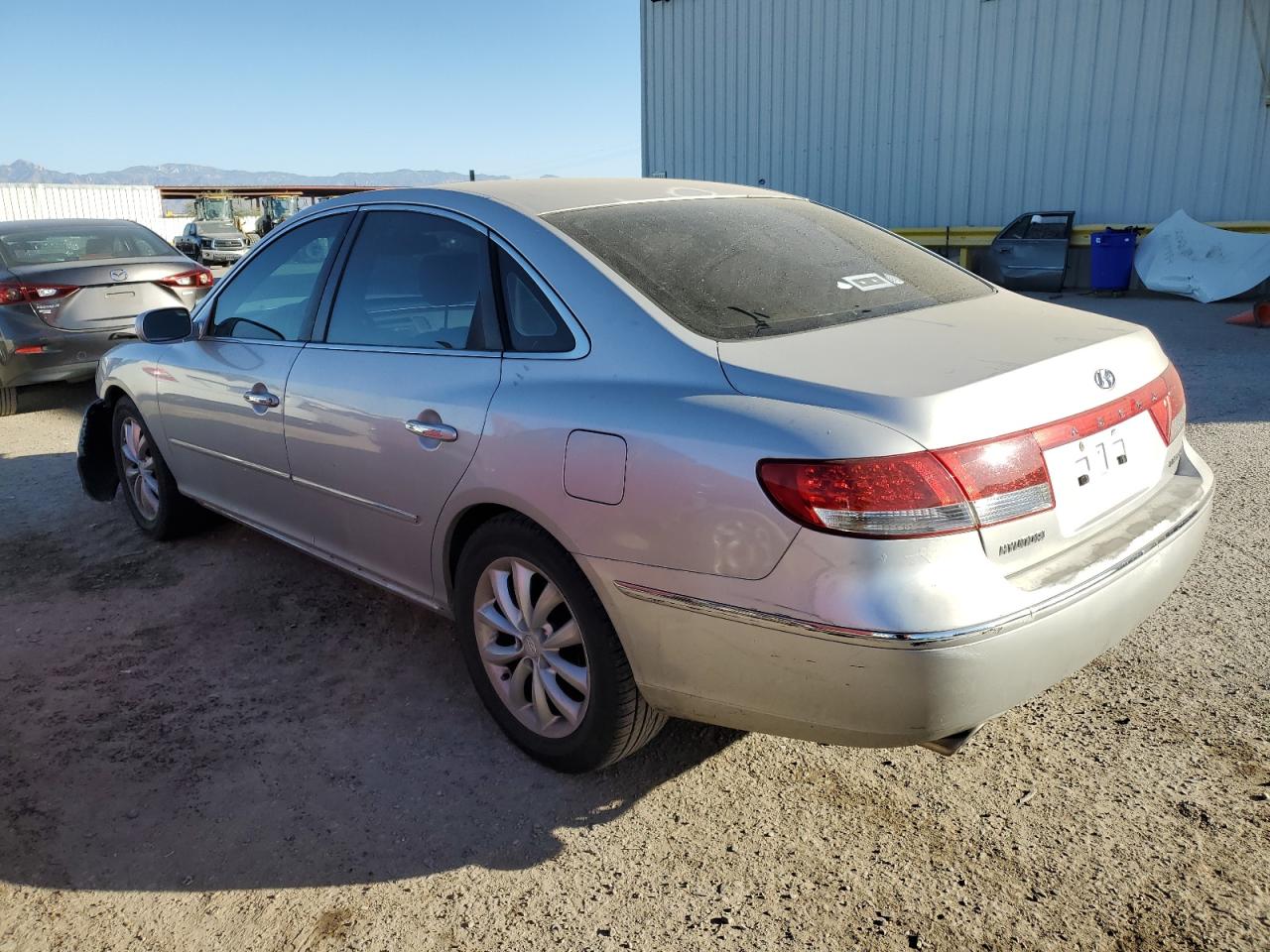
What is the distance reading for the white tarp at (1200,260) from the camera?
12391 millimetres

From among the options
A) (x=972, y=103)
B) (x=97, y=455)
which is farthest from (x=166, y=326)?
(x=972, y=103)

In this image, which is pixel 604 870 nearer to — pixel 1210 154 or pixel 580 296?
pixel 580 296

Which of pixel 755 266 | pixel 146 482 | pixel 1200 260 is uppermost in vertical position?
pixel 755 266

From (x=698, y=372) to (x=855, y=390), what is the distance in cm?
37

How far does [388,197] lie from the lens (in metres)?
3.47

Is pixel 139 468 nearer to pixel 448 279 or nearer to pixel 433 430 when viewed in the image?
pixel 448 279

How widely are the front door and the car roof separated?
479 millimetres

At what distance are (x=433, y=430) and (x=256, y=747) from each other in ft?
3.68

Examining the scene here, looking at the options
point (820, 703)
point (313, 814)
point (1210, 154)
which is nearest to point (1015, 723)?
point (820, 703)

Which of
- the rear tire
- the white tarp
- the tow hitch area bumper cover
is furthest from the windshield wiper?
the white tarp

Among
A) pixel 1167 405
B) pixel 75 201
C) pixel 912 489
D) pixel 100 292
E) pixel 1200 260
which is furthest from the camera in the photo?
pixel 75 201

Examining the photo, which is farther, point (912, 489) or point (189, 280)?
point (189, 280)

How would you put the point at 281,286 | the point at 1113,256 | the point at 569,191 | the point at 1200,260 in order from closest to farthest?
the point at 569,191
the point at 281,286
the point at 1200,260
the point at 1113,256

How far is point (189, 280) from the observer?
8.35 m
